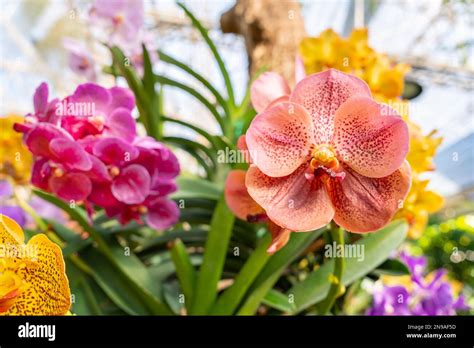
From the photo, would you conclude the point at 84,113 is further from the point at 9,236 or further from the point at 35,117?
the point at 9,236

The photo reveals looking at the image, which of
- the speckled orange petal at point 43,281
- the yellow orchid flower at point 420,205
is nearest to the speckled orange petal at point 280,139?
the speckled orange petal at point 43,281

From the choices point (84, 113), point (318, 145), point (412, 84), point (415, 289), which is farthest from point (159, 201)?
point (412, 84)

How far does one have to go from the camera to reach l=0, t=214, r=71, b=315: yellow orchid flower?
227 mm

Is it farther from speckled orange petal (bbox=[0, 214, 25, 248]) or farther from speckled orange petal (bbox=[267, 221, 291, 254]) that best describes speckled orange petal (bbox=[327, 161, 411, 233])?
speckled orange petal (bbox=[0, 214, 25, 248])

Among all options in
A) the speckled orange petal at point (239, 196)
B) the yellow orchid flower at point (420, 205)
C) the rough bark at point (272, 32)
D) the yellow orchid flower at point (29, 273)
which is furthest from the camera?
the rough bark at point (272, 32)

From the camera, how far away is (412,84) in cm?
→ 81

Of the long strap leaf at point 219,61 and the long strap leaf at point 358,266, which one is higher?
the long strap leaf at point 219,61

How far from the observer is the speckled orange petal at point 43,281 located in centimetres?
24

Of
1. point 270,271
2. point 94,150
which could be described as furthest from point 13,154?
point 270,271

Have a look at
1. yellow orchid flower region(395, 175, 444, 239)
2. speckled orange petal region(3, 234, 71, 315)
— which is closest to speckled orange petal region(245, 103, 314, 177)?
speckled orange petal region(3, 234, 71, 315)

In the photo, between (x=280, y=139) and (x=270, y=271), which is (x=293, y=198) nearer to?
(x=280, y=139)

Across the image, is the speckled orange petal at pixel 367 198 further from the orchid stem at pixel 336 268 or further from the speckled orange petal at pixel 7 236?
the speckled orange petal at pixel 7 236

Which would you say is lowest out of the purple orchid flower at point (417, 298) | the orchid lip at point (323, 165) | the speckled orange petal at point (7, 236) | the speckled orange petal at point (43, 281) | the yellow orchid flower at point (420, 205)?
the purple orchid flower at point (417, 298)
